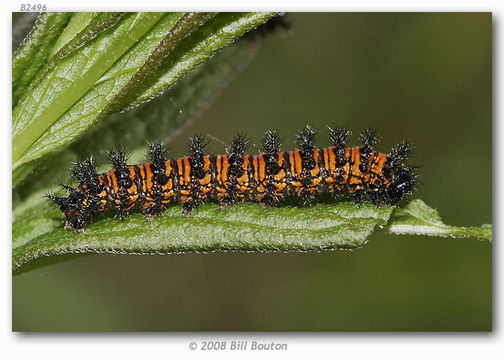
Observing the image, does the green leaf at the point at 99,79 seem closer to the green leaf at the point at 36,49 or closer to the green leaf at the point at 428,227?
the green leaf at the point at 36,49

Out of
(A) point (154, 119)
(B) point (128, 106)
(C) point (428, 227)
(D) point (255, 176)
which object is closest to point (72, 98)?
(B) point (128, 106)

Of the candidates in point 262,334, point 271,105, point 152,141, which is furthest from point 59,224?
point 271,105

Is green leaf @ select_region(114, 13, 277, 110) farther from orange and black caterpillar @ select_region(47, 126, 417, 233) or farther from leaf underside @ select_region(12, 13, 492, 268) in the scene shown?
orange and black caterpillar @ select_region(47, 126, 417, 233)

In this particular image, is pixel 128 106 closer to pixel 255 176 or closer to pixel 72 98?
pixel 72 98

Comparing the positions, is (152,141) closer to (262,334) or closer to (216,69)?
(216,69)

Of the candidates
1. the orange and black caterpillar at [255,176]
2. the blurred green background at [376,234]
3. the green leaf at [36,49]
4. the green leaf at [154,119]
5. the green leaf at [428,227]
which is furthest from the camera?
the blurred green background at [376,234]

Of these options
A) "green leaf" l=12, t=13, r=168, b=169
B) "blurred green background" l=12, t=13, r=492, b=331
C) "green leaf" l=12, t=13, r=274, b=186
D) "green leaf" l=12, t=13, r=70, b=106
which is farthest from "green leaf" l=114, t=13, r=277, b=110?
"blurred green background" l=12, t=13, r=492, b=331

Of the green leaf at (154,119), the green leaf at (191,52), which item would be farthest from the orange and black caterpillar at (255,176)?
the green leaf at (191,52)
